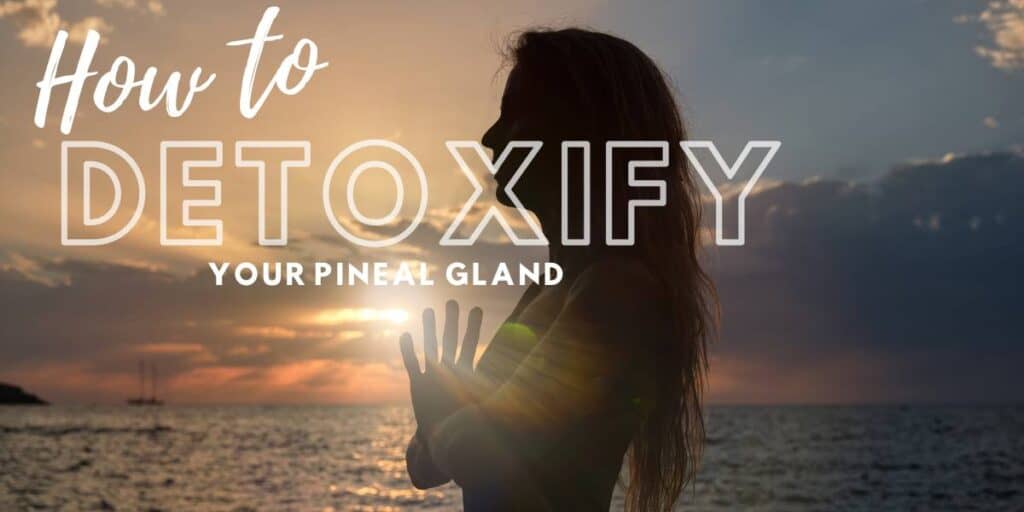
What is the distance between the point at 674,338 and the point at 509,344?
0.31 m

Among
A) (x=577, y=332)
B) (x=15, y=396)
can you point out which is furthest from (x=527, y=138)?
(x=15, y=396)

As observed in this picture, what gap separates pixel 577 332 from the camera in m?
1.83

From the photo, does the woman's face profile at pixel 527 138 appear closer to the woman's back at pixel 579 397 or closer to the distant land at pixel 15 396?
the woman's back at pixel 579 397

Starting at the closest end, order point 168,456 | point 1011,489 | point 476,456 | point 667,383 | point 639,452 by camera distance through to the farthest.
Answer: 1. point 476,456
2. point 667,383
3. point 639,452
4. point 1011,489
5. point 168,456

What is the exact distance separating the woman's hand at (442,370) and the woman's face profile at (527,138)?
0.85 ft

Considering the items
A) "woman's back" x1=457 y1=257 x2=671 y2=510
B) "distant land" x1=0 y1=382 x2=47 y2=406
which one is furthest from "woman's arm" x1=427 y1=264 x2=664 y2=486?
"distant land" x1=0 y1=382 x2=47 y2=406

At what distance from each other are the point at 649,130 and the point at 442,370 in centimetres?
61

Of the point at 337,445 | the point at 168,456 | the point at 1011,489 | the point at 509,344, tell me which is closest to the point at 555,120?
the point at 509,344

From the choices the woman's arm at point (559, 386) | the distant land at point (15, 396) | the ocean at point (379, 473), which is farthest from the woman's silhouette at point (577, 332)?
the distant land at point (15, 396)

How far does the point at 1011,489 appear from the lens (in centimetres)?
2852

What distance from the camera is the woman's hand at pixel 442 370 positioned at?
194 cm

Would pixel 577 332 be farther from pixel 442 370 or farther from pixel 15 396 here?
pixel 15 396

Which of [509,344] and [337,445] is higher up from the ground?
[509,344]

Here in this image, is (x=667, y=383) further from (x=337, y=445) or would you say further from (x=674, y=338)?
(x=337, y=445)
